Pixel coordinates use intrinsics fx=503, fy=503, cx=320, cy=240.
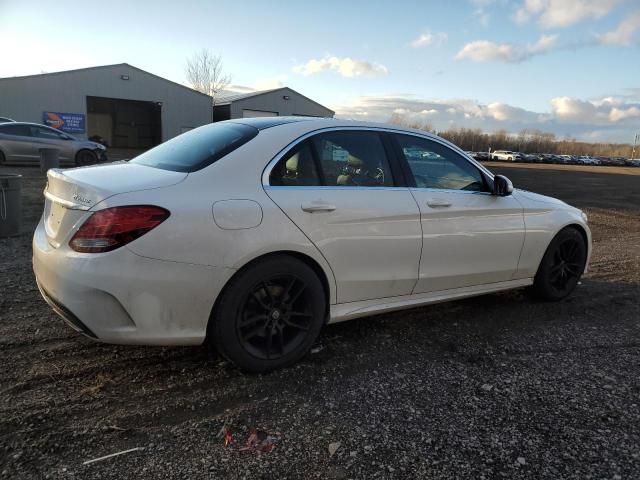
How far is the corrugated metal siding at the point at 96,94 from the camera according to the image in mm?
29500

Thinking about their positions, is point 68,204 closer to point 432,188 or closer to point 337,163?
point 337,163

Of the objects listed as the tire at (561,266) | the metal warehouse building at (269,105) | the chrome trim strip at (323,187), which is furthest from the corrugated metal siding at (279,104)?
the chrome trim strip at (323,187)

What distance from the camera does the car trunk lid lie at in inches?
111

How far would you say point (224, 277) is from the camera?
295cm

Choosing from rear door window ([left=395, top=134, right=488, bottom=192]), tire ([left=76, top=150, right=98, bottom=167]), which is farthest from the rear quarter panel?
tire ([left=76, top=150, right=98, bottom=167])

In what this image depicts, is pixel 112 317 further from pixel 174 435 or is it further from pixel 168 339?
pixel 174 435

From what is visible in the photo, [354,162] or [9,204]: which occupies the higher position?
[354,162]

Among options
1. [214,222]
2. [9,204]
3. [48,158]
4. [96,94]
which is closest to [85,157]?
[48,158]

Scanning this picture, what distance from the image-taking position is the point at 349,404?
297 centimetres

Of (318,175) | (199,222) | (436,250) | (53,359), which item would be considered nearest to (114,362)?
(53,359)

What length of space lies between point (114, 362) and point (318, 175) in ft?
6.07

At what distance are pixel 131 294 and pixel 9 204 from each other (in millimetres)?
5008

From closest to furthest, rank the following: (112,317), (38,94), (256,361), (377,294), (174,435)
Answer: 1. (174,435)
2. (112,317)
3. (256,361)
4. (377,294)
5. (38,94)

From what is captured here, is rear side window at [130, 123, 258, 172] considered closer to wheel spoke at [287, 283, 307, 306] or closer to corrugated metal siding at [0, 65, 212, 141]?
wheel spoke at [287, 283, 307, 306]
